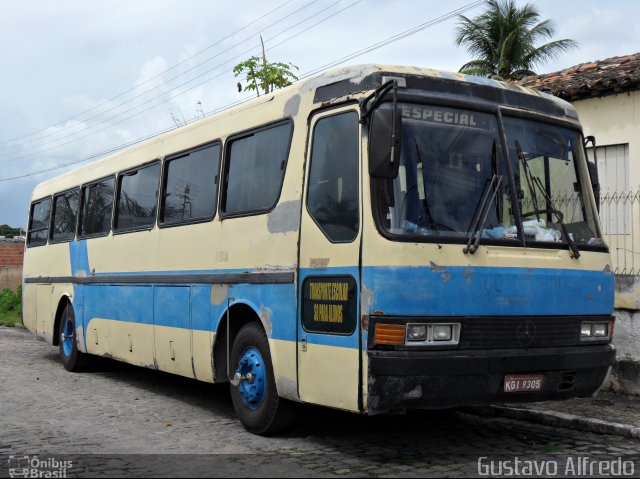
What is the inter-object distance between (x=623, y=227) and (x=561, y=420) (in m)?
3.58

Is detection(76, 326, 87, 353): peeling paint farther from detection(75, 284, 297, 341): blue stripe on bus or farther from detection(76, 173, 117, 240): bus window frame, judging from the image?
detection(76, 173, 117, 240): bus window frame

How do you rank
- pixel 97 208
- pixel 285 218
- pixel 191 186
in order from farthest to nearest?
pixel 97 208 < pixel 191 186 < pixel 285 218

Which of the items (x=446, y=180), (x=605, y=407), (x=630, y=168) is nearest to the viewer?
(x=446, y=180)

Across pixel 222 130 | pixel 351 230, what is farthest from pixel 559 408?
pixel 222 130

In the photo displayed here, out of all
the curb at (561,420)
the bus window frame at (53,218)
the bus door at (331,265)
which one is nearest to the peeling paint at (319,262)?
the bus door at (331,265)

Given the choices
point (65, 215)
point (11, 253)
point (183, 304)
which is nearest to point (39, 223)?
point (65, 215)

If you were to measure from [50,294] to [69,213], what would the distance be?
149 cm

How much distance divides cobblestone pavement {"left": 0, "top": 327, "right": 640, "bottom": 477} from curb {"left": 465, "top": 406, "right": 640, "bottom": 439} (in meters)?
0.08

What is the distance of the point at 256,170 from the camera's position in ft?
25.7

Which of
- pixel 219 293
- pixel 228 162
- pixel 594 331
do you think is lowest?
pixel 594 331

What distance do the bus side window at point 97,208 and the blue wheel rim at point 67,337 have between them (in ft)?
4.95

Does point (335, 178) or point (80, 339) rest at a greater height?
point (335, 178)

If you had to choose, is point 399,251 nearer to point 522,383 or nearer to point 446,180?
point 446,180

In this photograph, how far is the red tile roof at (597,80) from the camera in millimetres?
11344
